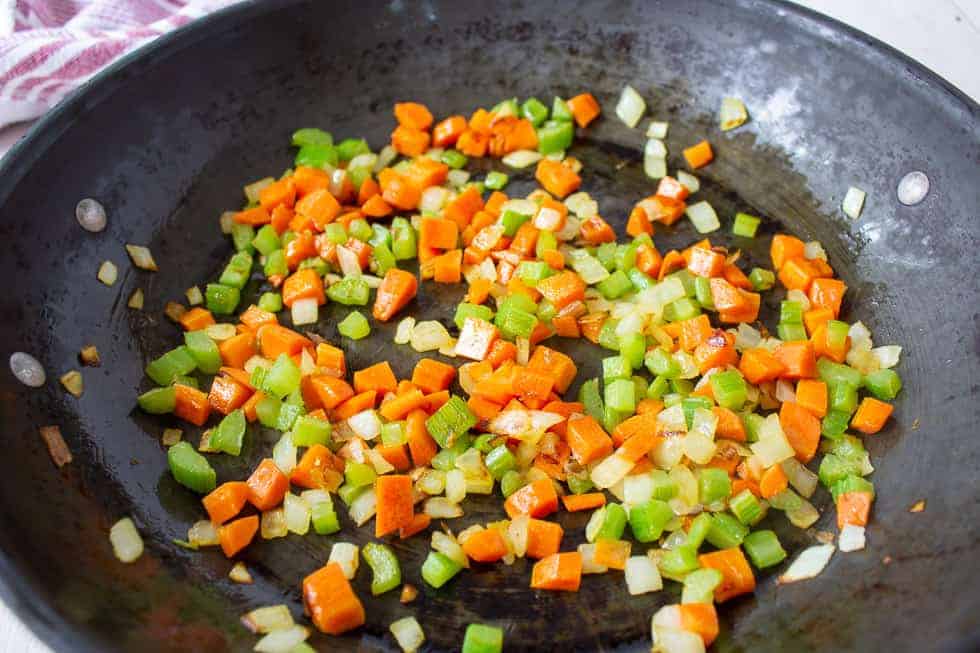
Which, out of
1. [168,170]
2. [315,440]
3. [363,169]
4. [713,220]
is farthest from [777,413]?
[168,170]

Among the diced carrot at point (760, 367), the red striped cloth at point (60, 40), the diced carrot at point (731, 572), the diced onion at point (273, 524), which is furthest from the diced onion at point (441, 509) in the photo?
the red striped cloth at point (60, 40)

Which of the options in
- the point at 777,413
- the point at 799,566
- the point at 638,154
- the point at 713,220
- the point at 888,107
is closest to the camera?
the point at 799,566

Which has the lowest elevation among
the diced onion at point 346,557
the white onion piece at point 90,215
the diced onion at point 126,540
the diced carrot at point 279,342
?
the diced onion at point 346,557

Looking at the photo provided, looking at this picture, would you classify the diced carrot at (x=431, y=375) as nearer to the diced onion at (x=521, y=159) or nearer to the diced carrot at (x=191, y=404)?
the diced carrot at (x=191, y=404)

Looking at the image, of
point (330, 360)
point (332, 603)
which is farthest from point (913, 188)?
point (332, 603)

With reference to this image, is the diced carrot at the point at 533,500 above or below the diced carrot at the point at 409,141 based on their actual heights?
below

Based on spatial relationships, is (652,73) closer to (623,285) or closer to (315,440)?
(623,285)
